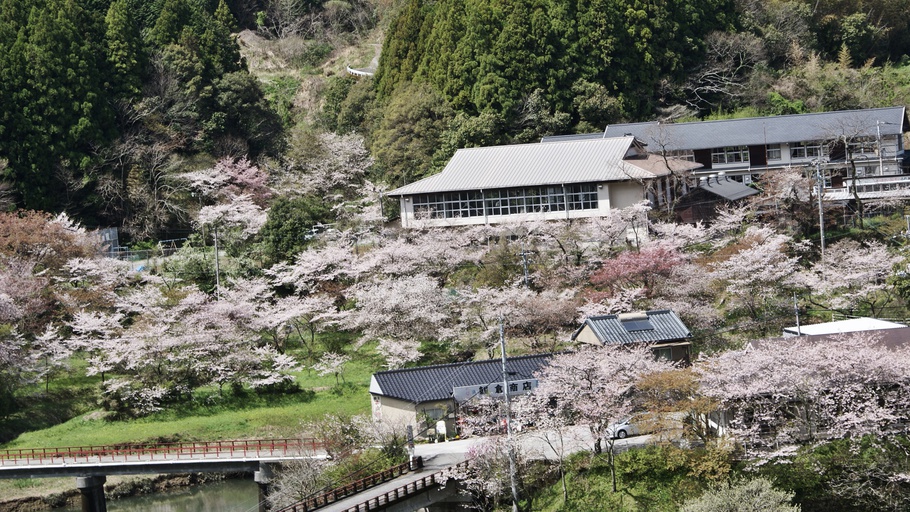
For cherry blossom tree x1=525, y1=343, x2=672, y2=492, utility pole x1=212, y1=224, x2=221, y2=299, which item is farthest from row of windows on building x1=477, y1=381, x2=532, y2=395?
utility pole x1=212, y1=224, x2=221, y2=299

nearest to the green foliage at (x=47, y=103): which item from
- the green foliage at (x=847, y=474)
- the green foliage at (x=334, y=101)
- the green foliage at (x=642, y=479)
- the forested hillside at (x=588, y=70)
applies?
the green foliage at (x=334, y=101)

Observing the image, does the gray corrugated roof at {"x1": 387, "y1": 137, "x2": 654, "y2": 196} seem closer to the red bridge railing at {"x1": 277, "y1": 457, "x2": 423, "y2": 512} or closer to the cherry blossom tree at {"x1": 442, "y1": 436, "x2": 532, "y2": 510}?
the red bridge railing at {"x1": 277, "y1": 457, "x2": 423, "y2": 512}

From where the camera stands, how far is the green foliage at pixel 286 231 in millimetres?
47344

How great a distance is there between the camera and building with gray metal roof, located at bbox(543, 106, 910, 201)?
5247 centimetres

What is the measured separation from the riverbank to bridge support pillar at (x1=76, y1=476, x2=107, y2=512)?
247 centimetres

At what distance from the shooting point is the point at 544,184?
4750 centimetres

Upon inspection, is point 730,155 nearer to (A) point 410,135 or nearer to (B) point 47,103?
(A) point 410,135

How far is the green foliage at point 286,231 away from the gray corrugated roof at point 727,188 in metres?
16.1

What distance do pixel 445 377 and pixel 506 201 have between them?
15406mm

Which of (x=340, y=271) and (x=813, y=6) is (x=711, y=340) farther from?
(x=813, y=6)

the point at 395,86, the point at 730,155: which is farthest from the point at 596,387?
the point at 395,86

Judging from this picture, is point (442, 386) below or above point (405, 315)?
below

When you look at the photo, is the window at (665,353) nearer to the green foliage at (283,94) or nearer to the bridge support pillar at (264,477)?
the bridge support pillar at (264,477)

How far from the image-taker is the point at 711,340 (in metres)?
37.8
